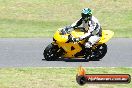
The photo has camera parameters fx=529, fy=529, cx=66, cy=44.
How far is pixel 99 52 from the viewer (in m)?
16.3

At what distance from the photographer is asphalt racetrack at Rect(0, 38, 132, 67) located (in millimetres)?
15414

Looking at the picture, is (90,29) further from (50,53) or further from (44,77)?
(44,77)

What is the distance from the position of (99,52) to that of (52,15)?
40.4ft

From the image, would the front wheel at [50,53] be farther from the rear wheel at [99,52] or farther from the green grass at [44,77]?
the green grass at [44,77]

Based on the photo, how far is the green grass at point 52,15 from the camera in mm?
24578

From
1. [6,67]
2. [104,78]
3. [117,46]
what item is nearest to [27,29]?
[117,46]

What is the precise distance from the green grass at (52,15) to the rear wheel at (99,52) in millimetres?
6783

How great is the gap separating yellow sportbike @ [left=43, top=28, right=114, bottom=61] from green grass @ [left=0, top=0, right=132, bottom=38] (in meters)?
6.65

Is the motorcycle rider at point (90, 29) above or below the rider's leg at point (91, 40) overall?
above

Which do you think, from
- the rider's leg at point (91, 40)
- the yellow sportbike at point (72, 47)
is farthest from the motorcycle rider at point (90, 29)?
the yellow sportbike at point (72, 47)

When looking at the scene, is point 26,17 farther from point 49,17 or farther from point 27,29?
point 27,29

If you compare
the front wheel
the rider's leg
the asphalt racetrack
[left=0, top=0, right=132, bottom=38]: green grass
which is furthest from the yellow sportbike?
[left=0, top=0, right=132, bottom=38]: green grass

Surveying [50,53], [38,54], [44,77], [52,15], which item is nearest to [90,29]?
[50,53]

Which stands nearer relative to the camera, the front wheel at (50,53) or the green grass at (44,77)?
the green grass at (44,77)
